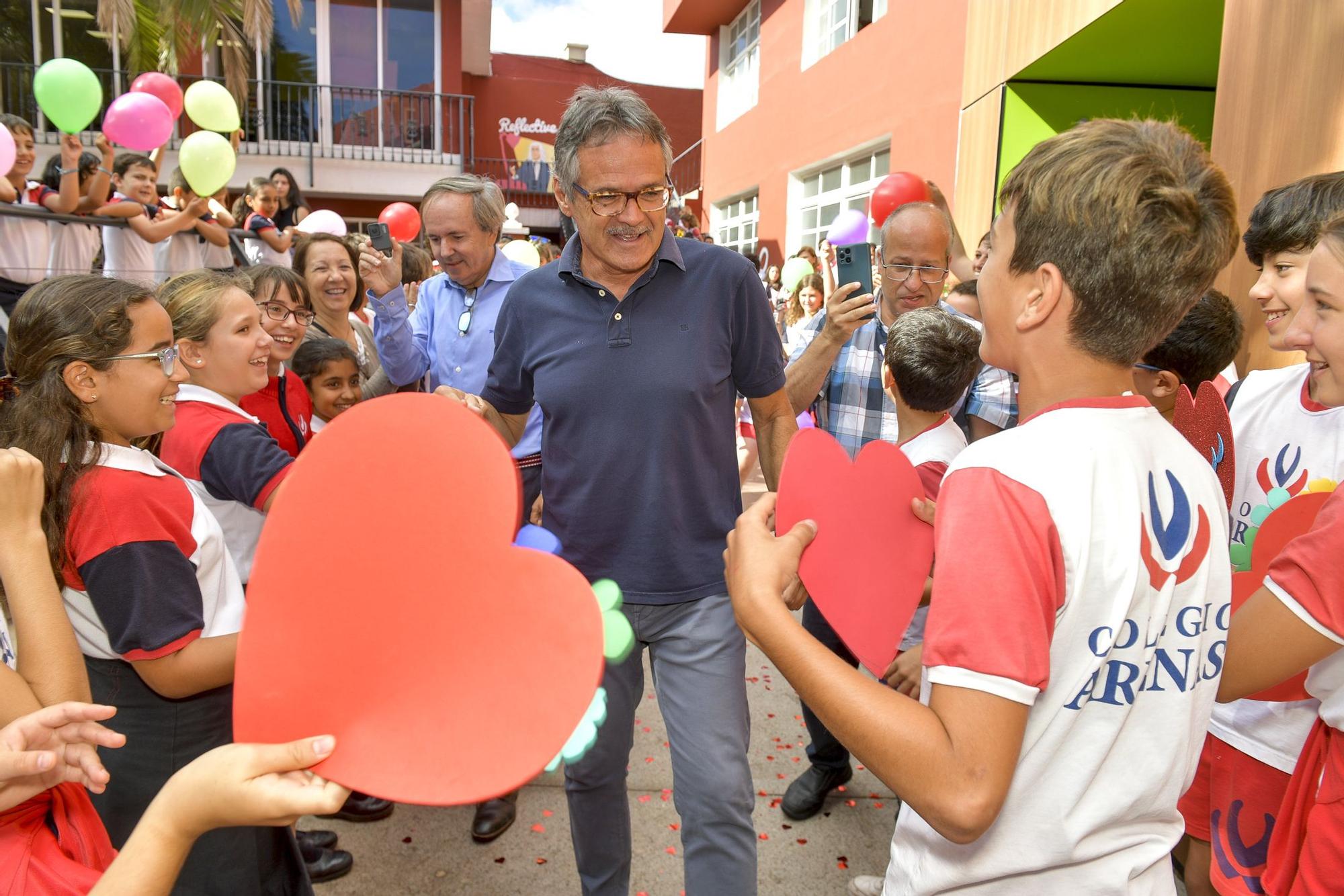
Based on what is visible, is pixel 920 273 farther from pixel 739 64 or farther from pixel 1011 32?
pixel 739 64

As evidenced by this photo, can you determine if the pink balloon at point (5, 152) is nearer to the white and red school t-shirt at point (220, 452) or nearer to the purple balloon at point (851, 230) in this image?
the white and red school t-shirt at point (220, 452)

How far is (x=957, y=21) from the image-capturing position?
7637 millimetres

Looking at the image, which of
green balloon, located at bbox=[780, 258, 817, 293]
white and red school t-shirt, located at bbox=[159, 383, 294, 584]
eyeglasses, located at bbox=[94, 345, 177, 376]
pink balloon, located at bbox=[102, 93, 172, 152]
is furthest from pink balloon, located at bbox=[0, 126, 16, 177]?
green balloon, located at bbox=[780, 258, 817, 293]

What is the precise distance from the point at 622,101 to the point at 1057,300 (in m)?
1.29

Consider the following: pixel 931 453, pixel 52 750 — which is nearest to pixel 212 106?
pixel 931 453

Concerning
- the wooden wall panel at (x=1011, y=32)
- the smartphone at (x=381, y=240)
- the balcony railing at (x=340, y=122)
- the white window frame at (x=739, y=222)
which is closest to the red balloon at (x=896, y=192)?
the wooden wall panel at (x=1011, y=32)

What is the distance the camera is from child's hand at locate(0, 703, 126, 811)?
104 centimetres

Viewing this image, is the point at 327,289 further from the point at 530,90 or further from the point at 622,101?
the point at 530,90

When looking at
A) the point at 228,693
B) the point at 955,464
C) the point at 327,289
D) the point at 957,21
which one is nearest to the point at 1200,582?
the point at 955,464

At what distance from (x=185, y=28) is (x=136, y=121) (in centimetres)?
904

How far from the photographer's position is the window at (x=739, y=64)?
14.5 meters

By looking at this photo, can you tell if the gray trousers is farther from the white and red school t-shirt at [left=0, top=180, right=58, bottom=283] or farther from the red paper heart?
the white and red school t-shirt at [left=0, top=180, right=58, bottom=283]

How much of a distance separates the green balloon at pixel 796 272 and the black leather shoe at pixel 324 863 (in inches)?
253

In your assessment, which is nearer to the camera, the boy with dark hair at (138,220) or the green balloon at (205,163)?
the boy with dark hair at (138,220)
